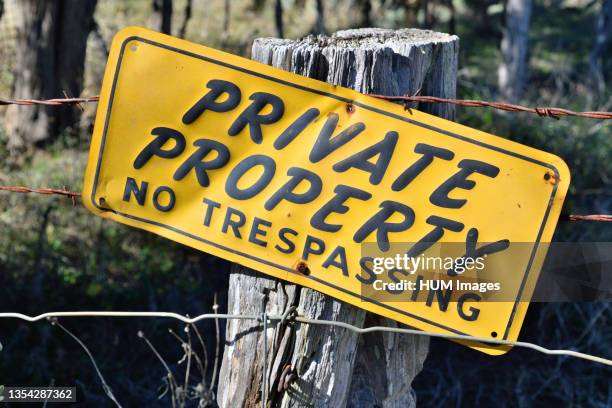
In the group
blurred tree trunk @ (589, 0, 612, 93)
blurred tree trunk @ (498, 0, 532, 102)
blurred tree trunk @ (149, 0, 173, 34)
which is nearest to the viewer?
blurred tree trunk @ (149, 0, 173, 34)

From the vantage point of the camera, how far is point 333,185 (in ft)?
5.57

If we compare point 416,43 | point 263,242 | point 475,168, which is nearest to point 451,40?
point 416,43

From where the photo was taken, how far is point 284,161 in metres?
1.71

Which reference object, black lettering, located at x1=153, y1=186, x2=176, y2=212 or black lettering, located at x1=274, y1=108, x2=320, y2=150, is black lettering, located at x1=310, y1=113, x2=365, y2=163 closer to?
black lettering, located at x1=274, y1=108, x2=320, y2=150

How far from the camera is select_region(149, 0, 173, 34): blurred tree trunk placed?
6.24m

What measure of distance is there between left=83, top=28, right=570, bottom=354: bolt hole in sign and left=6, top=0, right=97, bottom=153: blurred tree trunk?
13.3 ft

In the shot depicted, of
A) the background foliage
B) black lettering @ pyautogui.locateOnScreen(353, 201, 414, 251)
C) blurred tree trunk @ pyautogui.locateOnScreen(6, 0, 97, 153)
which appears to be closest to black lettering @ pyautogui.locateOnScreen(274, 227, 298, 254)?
black lettering @ pyautogui.locateOnScreen(353, 201, 414, 251)

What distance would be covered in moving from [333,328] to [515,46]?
6.22 m

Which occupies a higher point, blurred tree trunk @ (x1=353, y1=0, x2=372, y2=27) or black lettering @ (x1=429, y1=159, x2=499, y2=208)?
blurred tree trunk @ (x1=353, y1=0, x2=372, y2=27)

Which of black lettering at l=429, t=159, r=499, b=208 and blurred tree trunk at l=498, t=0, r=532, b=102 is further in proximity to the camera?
blurred tree trunk at l=498, t=0, r=532, b=102

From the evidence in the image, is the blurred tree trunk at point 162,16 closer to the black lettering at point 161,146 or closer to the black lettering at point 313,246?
the black lettering at point 161,146

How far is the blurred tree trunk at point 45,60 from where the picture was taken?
5.54 meters

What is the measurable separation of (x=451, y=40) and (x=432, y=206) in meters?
0.42

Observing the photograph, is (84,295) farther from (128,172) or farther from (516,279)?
(516,279)
